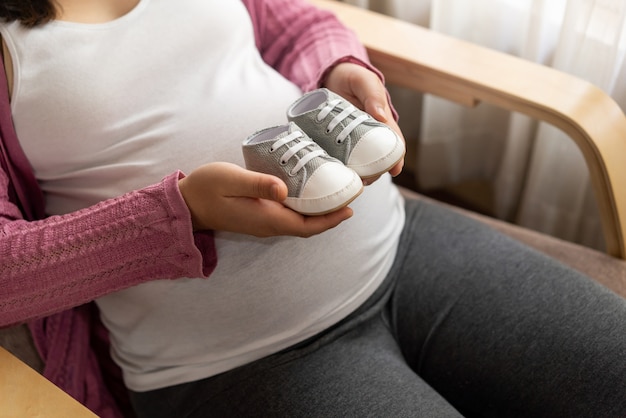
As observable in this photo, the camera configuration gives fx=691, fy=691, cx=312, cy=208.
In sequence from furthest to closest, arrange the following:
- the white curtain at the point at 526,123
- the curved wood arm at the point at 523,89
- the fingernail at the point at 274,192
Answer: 1. the white curtain at the point at 526,123
2. the curved wood arm at the point at 523,89
3. the fingernail at the point at 274,192

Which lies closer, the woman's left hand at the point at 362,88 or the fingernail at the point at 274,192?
the fingernail at the point at 274,192

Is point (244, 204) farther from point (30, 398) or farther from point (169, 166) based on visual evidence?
point (30, 398)

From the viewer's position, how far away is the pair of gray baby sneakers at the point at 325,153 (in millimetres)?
726

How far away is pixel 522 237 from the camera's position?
115cm

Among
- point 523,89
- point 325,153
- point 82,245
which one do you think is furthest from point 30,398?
point 523,89

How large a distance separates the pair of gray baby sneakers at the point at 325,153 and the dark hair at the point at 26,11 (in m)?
0.34

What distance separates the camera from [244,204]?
0.74 metres

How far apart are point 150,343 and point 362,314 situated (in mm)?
285

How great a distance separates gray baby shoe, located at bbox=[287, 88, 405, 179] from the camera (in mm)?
→ 764

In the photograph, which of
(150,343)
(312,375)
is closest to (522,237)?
(312,375)

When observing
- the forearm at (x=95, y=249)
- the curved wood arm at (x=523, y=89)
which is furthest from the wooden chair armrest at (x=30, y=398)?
the curved wood arm at (x=523, y=89)

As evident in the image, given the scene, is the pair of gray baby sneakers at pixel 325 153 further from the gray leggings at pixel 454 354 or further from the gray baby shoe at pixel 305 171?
the gray leggings at pixel 454 354

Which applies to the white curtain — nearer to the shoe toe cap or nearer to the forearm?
the shoe toe cap

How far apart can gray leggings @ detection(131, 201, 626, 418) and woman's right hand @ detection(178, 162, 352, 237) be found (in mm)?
214
